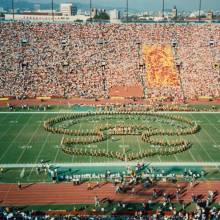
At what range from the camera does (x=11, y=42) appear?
2559 inches

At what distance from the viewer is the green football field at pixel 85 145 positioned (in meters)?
34.4

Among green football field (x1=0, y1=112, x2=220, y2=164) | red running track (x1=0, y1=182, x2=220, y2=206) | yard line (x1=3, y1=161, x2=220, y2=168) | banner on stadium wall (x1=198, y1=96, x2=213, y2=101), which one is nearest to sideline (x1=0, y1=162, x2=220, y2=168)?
yard line (x1=3, y1=161, x2=220, y2=168)

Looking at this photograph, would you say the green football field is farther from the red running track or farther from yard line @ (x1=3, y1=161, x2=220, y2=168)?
the red running track

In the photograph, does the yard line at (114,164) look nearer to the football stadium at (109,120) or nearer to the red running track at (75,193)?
the football stadium at (109,120)

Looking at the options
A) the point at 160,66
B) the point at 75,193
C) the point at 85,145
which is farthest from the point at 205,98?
the point at 75,193

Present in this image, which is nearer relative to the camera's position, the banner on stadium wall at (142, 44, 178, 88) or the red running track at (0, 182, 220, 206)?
the red running track at (0, 182, 220, 206)

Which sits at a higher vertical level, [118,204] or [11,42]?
[11,42]

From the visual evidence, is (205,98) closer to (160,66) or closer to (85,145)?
(160,66)

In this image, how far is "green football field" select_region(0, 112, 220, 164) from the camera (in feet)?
113

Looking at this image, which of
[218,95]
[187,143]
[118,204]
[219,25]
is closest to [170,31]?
[219,25]

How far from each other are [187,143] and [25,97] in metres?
25.4

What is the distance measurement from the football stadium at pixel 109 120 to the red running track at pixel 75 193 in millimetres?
64

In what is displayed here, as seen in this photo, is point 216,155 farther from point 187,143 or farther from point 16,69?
point 16,69

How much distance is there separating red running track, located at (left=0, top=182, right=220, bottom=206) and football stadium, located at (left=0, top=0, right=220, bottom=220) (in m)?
A: 0.06
